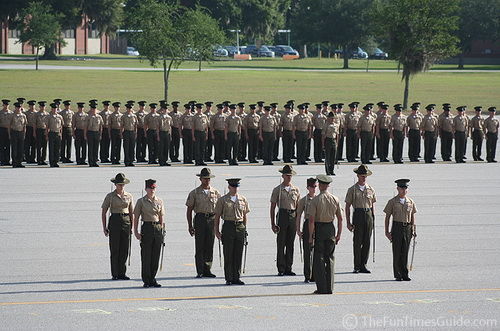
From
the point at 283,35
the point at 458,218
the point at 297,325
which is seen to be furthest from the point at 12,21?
the point at 297,325

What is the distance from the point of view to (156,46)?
4547cm

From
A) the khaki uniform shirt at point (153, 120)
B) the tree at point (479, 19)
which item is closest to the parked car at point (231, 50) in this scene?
the tree at point (479, 19)

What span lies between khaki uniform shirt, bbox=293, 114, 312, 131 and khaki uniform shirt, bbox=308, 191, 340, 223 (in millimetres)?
13818

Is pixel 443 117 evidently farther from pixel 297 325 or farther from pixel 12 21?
pixel 12 21

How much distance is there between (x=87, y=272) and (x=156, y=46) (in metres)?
32.3

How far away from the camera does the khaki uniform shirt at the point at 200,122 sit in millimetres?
26391

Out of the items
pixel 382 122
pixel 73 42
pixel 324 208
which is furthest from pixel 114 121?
pixel 73 42

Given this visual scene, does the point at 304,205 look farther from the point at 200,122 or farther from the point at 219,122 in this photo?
the point at 219,122

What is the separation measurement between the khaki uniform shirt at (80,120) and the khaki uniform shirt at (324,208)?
13951mm

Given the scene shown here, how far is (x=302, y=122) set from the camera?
26.7 meters

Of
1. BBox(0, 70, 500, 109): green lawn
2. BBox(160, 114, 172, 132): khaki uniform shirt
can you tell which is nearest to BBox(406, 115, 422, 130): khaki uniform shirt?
BBox(160, 114, 172, 132): khaki uniform shirt

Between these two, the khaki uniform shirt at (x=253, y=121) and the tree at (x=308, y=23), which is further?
the tree at (x=308, y=23)

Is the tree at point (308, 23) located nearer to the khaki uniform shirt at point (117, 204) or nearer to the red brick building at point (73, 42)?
the red brick building at point (73, 42)

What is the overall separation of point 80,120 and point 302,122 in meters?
5.42
